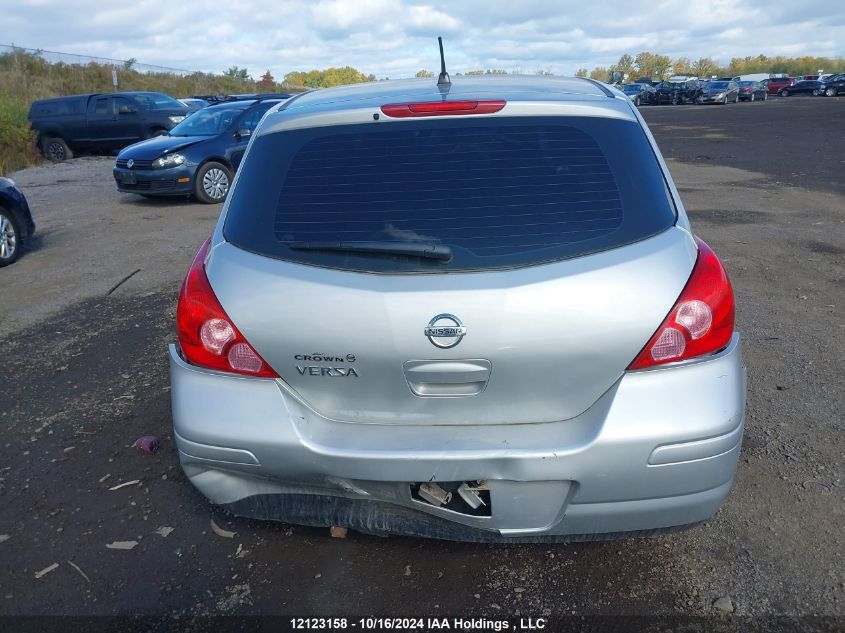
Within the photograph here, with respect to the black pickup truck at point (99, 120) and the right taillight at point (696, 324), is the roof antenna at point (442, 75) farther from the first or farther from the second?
the black pickup truck at point (99, 120)

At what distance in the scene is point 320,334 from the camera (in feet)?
7.85

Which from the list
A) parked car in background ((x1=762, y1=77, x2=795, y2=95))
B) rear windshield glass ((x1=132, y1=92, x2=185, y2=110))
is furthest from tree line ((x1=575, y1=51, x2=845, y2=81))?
rear windshield glass ((x1=132, y1=92, x2=185, y2=110))

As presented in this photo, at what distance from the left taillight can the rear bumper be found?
5 cm

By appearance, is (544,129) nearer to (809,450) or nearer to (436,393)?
(436,393)

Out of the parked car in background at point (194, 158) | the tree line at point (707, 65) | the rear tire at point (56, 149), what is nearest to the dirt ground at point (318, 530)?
the parked car in background at point (194, 158)

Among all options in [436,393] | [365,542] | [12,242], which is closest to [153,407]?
[365,542]

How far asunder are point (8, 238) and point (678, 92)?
50169 millimetres

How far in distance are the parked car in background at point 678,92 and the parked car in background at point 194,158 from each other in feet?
143

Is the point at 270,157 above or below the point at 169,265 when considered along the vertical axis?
above

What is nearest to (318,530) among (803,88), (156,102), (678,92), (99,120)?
(156,102)

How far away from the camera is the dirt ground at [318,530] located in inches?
106

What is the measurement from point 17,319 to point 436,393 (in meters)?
5.42

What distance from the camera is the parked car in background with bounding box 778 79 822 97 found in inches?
2191

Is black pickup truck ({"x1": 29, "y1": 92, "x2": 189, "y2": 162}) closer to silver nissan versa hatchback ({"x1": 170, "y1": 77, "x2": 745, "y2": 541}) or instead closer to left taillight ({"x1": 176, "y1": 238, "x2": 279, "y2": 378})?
left taillight ({"x1": 176, "y1": 238, "x2": 279, "y2": 378})
